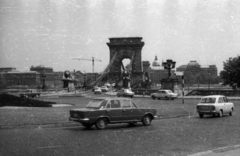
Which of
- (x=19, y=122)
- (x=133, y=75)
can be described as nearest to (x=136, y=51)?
(x=133, y=75)

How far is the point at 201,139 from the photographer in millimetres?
12383

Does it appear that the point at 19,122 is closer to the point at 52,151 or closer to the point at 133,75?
the point at 52,151

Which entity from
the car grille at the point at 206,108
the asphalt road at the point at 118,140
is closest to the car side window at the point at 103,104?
the asphalt road at the point at 118,140

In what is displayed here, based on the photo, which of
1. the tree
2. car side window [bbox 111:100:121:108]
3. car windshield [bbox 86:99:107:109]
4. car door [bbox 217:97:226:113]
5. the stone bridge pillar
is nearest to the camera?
car windshield [bbox 86:99:107:109]

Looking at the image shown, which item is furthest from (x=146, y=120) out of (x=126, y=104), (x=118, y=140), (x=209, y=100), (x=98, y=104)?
(x=209, y=100)

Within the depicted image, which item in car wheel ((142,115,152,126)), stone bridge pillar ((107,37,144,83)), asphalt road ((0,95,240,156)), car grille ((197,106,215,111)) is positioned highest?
stone bridge pillar ((107,37,144,83))

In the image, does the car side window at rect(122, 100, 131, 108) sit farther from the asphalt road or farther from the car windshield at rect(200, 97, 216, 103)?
the car windshield at rect(200, 97, 216, 103)

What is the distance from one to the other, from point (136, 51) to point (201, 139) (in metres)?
102

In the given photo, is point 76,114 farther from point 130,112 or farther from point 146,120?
point 146,120

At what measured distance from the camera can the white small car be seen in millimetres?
20594

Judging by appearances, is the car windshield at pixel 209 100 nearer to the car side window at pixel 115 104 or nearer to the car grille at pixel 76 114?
the car side window at pixel 115 104

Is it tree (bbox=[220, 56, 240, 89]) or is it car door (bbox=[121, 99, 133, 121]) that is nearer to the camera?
car door (bbox=[121, 99, 133, 121])

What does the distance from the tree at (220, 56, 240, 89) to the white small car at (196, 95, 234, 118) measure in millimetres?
40473

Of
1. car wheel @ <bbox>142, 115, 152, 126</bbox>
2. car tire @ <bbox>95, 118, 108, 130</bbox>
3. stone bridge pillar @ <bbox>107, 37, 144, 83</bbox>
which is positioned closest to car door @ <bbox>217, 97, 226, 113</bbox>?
car wheel @ <bbox>142, 115, 152, 126</bbox>
